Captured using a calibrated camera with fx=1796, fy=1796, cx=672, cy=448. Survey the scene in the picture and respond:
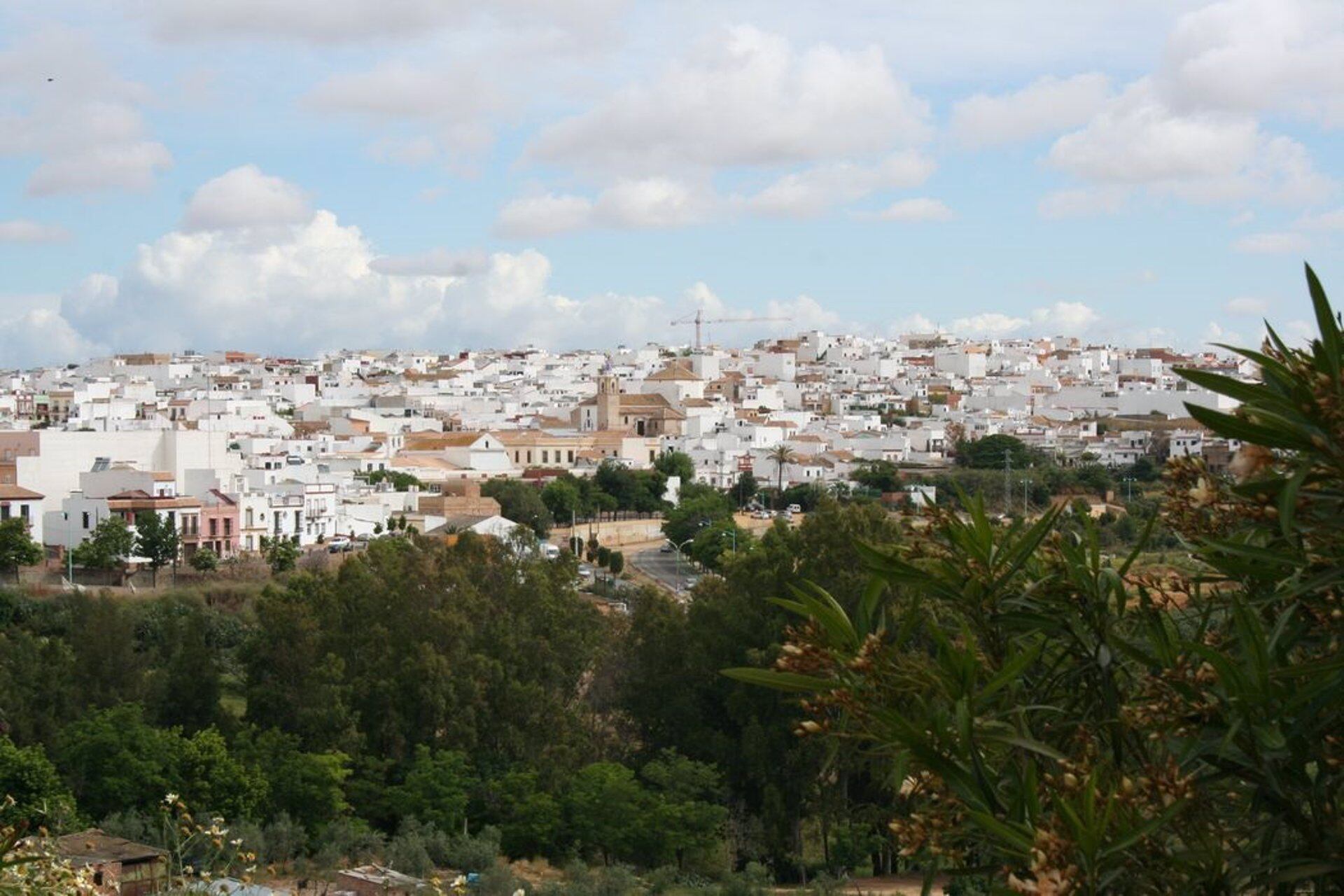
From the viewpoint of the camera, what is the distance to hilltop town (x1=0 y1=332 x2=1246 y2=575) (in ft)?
118

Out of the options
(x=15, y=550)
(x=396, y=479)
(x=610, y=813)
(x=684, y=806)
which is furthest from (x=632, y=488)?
(x=684, y=806)

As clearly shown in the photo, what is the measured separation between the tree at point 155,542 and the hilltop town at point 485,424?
3.25ft

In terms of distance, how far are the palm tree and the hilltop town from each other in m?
0.16

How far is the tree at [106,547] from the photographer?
30328 mm

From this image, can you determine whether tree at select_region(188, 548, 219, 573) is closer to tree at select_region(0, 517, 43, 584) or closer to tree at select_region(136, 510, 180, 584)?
tree at select_region(136, 510, 180, 584)

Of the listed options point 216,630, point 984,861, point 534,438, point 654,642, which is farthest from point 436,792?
point 534,438

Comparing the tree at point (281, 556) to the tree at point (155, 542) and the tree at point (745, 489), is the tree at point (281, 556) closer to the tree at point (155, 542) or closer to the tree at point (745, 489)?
the tree at point (155, 542)

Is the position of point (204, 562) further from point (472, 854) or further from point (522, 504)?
point (472, 854)

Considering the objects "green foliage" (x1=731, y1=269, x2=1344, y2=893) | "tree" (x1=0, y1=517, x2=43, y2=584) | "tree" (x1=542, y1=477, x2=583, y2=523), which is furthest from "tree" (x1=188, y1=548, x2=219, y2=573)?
"green foliage" (x1=731, y1=269, x2=1344, y2=893)

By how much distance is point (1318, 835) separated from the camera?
80.6 inches

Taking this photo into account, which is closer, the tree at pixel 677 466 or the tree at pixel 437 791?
the tree at pixel 437 791

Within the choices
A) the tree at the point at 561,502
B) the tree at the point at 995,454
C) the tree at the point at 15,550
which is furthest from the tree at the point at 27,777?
the tree at the point at 995,454

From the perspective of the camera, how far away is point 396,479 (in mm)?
46031

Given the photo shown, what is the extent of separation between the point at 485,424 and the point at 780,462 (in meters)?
20.0
